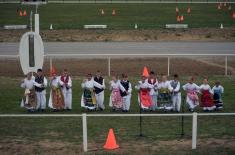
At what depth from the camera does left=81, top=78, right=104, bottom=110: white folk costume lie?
2256 centimetres

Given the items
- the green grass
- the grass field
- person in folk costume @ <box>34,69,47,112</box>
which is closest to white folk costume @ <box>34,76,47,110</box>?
person in folk costume @ <box>34,69,47,112</box>

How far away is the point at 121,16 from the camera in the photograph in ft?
181

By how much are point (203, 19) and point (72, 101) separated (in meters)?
31.5

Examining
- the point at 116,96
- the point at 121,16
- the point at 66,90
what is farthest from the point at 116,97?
the point at 121,16

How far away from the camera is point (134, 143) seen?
57.2 ft

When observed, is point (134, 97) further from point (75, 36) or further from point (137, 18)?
point (137, 18)

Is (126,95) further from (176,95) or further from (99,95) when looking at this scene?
(176,95)

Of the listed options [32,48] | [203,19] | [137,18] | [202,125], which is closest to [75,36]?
[137,18]

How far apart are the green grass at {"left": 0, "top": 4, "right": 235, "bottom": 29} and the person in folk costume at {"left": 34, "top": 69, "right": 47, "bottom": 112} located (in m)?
26.5

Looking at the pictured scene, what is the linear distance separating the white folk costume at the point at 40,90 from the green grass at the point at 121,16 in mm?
26450

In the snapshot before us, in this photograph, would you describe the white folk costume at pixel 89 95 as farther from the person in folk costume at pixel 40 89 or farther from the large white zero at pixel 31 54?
the large white zero at pixel 31 54

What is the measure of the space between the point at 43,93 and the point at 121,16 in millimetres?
33379

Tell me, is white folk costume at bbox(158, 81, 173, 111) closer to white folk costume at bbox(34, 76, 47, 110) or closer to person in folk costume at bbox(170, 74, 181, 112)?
person in folk costume at bbox(170, 74, 181, 112)

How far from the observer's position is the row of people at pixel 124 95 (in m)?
22.5
